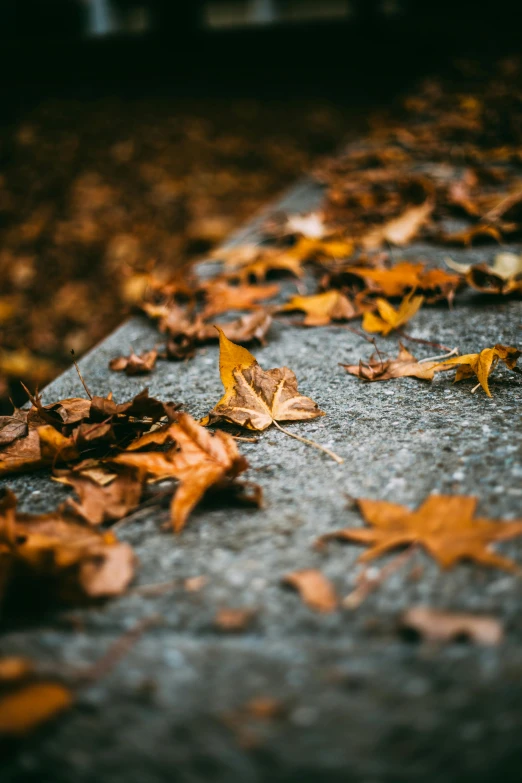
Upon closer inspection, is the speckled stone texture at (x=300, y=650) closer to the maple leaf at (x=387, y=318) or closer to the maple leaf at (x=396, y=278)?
the maple leaf at (x=387, y=318)

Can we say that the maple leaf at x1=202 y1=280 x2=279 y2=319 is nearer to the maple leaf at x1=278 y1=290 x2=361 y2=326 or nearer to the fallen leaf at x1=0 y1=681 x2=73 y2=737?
the maple leaf at x1=278 y1=290 x2=361 y2=326

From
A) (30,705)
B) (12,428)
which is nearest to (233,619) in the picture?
(30,705)

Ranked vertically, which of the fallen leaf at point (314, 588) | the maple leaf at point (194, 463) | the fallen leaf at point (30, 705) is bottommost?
the fallen leaf at point (314, 588)

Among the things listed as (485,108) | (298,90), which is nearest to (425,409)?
(485,108)

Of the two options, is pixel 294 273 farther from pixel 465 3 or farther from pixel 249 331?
pixel 465 3

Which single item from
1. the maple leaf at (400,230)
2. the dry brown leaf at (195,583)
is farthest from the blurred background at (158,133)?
the dry brown leaf at (195,583)

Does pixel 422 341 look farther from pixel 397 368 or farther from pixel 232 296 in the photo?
pixel 232 296
